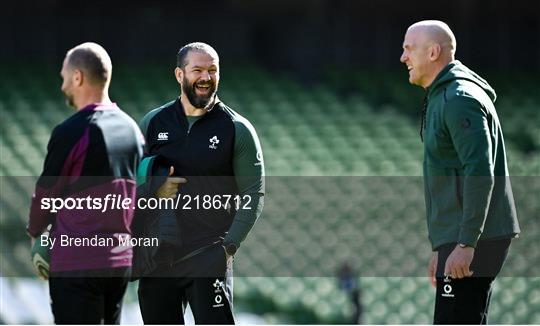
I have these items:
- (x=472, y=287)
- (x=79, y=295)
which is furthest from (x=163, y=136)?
(x=472, y=287)

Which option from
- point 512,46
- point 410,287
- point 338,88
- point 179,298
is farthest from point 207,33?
point 179,298

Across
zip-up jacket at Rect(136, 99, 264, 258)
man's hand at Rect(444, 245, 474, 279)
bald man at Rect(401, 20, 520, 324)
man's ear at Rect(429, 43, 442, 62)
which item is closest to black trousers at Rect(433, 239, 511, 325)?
bald man at Rect(401, 20, 520, 324)

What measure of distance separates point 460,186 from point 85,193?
139 centimetres

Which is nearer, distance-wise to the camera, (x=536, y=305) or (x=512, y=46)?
(x=536, y=305)

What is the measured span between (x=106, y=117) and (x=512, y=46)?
11806 mm

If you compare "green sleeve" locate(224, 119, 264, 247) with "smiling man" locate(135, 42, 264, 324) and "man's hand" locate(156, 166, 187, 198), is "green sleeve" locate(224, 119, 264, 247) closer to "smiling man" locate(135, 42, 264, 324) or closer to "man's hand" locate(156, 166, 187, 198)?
"smiling man" locate(135, 42, 264, 324)

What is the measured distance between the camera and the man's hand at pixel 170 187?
4.63 metres

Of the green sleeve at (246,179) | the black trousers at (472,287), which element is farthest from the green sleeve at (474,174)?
the green sleeve at (246,179)

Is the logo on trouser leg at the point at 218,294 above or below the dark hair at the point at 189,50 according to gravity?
below

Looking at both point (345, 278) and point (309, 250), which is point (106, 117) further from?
point (309, 250)

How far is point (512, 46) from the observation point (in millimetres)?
15047

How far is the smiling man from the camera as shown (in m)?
4.62

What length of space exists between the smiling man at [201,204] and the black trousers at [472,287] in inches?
33.8

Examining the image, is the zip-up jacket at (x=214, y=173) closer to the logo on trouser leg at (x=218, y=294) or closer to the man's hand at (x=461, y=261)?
the logo on trouser leg at (x=218, y=294)
